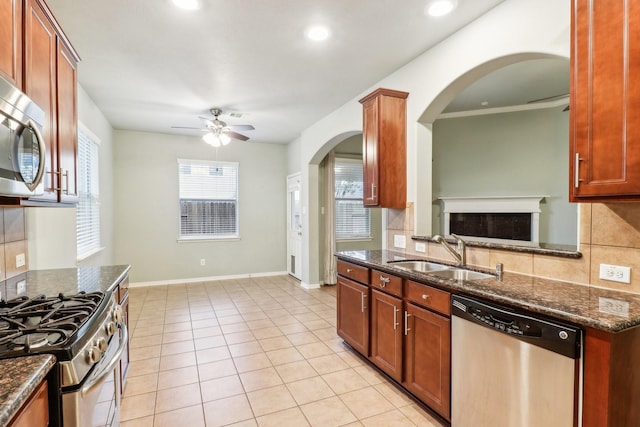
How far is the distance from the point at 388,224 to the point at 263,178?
3798 millimetres

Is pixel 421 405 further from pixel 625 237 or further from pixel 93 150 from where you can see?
pixel 93 150

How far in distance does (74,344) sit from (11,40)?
1.46 metres

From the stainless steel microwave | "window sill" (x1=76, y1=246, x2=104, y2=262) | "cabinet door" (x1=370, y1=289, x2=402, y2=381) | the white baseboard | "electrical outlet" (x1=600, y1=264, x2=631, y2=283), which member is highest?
the stainless steel microwave

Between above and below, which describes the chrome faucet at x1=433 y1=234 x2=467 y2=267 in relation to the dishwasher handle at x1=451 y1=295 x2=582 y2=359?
above

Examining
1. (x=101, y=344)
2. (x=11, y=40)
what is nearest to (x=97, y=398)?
(x=101, y=344)

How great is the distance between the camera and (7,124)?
1.24 meters

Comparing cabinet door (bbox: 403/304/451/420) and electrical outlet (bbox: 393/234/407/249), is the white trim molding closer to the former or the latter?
electrical outlet (bbox: 393/234/407/249)

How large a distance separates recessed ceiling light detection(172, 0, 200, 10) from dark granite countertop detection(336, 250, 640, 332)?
2.42 meters

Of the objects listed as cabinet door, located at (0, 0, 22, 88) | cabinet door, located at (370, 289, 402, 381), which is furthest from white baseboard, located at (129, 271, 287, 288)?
cabinet door, located at (0, 0, 22, 88)

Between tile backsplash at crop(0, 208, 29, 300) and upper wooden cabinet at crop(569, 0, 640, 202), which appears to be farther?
tile backsplash at crop(0, 208, 29, 300)

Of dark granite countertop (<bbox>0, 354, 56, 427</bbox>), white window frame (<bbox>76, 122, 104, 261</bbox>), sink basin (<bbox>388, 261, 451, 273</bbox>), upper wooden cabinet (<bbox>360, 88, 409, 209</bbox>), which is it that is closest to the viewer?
dark granite countertop (<bbox>0, 354, 56, 427</bbox>)

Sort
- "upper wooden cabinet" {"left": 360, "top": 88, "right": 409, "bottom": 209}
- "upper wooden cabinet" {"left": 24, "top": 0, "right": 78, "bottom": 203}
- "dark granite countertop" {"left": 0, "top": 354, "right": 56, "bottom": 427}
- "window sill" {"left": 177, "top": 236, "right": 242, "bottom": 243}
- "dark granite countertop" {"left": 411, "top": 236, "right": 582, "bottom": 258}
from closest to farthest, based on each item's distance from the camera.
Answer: "dark granite countertop" {"left": 0, "top": 354, "right": 56, "bottom": 427}, "upper wooden cabinet" {"left": 24, "top": 0, "right": 78, "bottom": 203}, "dark granite countertop" {"left": 411, "top": 236, "right": 582, "bottom": 258}, "upper wooden cabinet" {"left": 360, "top": 88, "right": 409, "bottom": 209}, "window sill" {"left": 177, "top": 236, "right": 242, "bottom": 243}

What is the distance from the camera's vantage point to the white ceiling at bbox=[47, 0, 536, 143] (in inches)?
90.8

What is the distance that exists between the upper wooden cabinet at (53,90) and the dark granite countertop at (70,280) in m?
0.55
